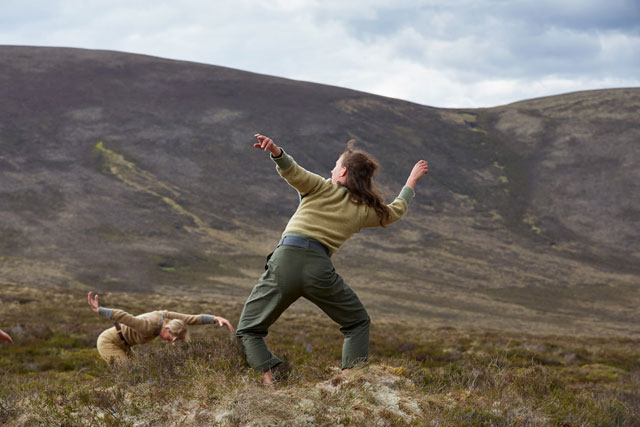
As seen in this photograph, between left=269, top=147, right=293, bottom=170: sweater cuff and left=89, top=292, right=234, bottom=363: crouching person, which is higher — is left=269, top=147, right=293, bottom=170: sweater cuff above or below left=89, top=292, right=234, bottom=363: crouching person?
above

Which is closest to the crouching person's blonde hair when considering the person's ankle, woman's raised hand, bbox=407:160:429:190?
the person's ankle

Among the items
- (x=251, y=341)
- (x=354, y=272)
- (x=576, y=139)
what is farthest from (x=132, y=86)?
(x=251, y=341)

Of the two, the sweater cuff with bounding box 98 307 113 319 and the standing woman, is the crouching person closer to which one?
the sweater cuff with bounding box 98 307 113 319

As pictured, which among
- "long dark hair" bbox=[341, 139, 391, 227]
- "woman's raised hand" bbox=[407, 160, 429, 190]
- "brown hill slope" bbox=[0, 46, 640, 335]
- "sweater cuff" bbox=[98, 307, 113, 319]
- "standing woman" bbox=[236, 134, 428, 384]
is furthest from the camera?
"brown hill slope" bbox=[0, 46, 640, 335]

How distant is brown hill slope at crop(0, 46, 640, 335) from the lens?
48.6m

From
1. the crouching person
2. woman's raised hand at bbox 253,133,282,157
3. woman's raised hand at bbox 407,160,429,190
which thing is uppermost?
woman's raised hand at bbox 253,133,282,157

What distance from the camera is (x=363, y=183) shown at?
16.9 ft

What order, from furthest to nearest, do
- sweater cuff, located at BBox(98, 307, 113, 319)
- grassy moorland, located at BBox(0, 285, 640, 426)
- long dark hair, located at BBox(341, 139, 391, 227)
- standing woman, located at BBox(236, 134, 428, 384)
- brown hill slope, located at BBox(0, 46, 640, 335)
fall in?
brown hill slope, located at BBox(0, 46, 640, 335) < sweater cuff, located at BBox(98, 307, 113, 319) < long dark hair, located at BBox(341, 139, 391, 227) < standing woman, located at BBox(236, 134, 428, 384) < grassy moorland, located at BBox(0, 285, 640, 426)

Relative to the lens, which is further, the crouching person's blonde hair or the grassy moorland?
the crouching person's blonde hair

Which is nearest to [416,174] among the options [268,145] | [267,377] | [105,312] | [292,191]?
[268,145]

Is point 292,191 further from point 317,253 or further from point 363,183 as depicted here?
point 317,253

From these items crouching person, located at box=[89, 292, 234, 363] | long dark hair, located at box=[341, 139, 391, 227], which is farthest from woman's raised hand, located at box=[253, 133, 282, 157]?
crouching person, located at box=[89, 292, 234, 363]

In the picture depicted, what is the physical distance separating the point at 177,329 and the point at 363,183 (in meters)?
2.63

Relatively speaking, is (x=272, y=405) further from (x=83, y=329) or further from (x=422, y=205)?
(x=422, y=205)
